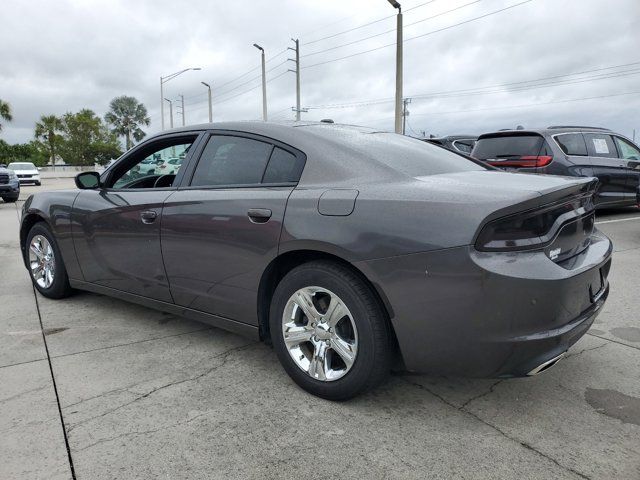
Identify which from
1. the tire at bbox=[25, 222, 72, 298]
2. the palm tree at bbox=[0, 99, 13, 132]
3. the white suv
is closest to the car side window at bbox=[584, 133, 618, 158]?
the tire at bbox=[25, 222, 72, 298]

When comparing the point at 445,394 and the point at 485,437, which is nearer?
the point at 485,437

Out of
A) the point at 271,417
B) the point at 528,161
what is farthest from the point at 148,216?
the point at 528,161

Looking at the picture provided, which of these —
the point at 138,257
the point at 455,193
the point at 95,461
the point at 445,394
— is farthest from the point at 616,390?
Result: the point at 138,257

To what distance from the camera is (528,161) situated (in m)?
8.37

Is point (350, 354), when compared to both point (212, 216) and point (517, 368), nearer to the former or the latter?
point (517, 368)

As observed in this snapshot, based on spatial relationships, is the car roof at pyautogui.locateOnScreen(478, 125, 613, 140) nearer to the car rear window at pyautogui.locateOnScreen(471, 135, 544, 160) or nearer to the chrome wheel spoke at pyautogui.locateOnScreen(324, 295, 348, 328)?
the car rear window at pyautogui.locateOnScreen(471, 135, 544, 160)

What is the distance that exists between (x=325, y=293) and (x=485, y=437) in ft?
3.28

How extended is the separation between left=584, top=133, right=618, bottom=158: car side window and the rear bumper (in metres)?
7.66

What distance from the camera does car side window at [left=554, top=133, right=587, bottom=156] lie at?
28.0ft

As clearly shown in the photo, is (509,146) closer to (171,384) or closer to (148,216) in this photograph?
(148,216)

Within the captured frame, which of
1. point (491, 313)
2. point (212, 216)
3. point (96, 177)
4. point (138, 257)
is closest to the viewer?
point (491, 313)

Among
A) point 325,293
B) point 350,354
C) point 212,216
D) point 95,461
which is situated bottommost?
point 95,461

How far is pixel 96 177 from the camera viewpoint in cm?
402

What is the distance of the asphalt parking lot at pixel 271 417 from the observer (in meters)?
2.11
